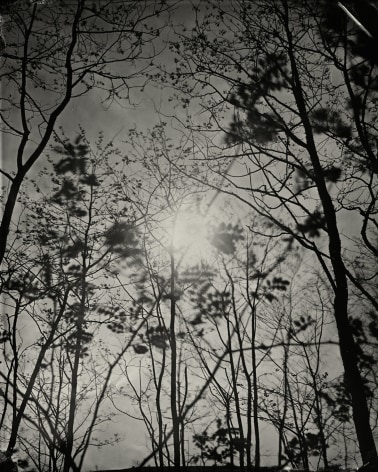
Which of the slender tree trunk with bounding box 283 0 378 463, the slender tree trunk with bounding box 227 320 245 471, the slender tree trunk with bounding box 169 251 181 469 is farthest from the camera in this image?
the slender tree trunk with bounding box 227 320 245 471

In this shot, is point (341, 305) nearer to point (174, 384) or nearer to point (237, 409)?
point (174, 384)

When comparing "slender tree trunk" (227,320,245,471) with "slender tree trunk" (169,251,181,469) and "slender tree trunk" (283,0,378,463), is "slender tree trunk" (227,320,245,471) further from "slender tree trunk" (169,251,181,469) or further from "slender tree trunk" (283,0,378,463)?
"slender tree trunk" (283,0,378,463)

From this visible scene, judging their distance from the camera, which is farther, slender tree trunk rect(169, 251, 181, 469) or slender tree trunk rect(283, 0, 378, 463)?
slender tree trunk rect(169, 251, 181, 469)

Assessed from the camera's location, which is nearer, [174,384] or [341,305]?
[341,305]

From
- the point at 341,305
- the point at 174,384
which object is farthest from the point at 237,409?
the point at 341,305

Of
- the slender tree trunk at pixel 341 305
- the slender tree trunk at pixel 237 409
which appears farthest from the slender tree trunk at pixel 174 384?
the slender tree trunk at pixel 341 305

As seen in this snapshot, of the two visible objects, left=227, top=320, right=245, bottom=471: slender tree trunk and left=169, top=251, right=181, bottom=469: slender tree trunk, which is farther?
left=227, top=320, right=245, bottom=471: slender tree trunk

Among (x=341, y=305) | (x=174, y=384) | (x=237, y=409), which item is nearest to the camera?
(x=341, y=305)

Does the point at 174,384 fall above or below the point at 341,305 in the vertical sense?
below

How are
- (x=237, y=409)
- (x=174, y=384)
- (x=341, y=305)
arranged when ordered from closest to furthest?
(x=341, y=305), (x=174, y=384), (x=237, y=409)

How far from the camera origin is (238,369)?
1277cm

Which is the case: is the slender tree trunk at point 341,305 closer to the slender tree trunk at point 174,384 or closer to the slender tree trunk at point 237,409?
the slender tree trunk at point 174,384

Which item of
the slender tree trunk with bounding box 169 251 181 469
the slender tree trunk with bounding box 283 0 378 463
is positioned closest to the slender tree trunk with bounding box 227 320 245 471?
the slender tree trunk with bounding box 169 251 181 469

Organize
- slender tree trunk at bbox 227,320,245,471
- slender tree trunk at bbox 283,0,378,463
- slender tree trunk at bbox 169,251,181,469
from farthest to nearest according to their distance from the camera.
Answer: slender tree trunk at bbox 227,320,245,471
slender tree trunk at bbox 169,251,181,469
slender tree trunk at bbox 283,0,378,463
